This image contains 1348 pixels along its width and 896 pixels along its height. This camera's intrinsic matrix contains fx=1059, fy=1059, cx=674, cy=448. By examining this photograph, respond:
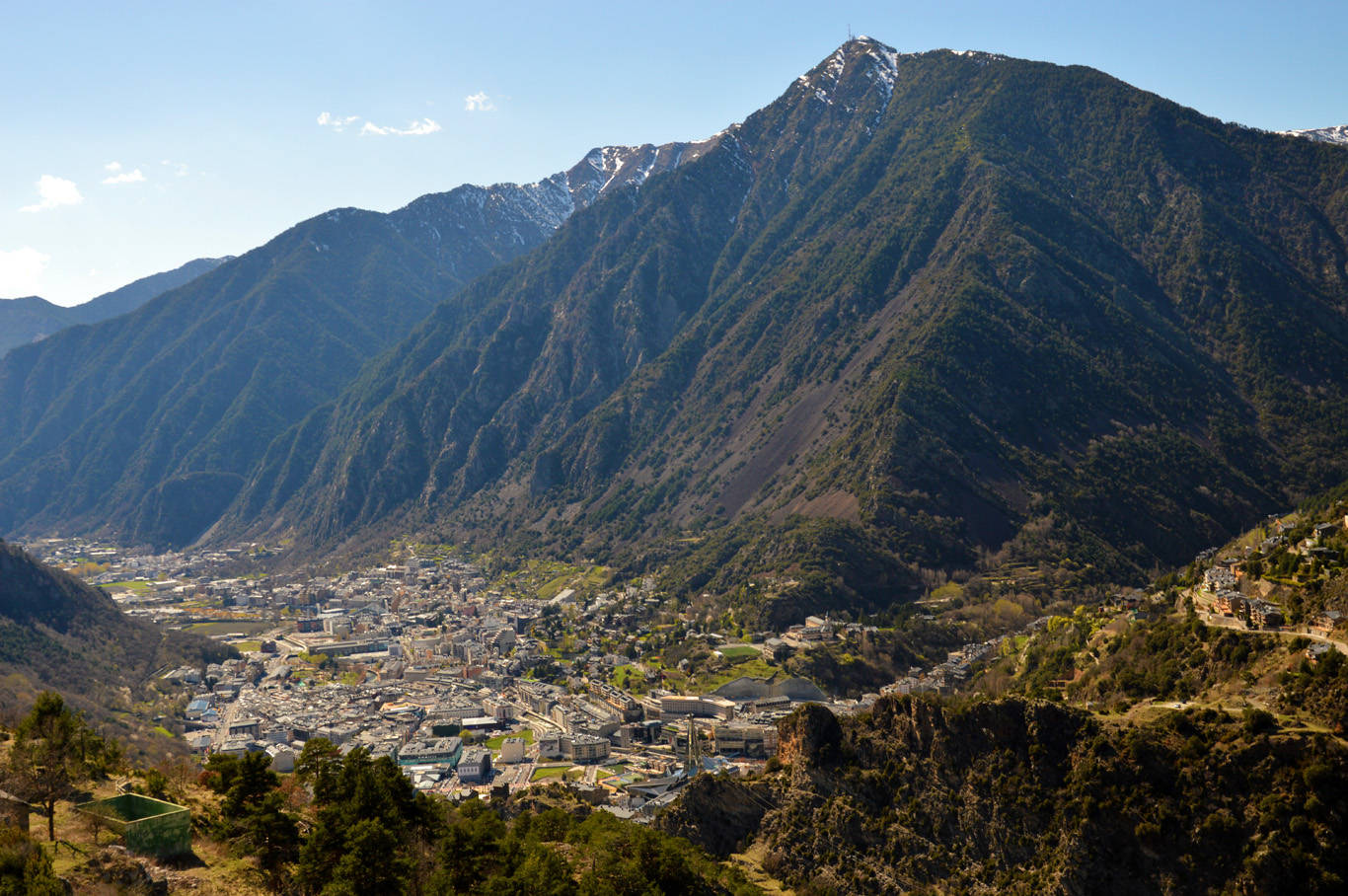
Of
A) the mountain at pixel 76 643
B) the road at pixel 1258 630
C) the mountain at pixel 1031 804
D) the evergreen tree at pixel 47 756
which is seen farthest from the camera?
the mountain at pixel 76 643

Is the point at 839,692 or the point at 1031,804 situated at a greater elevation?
the point at 1031,804

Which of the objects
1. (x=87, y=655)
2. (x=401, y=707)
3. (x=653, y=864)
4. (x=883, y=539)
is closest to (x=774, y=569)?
(x=883, y=539)

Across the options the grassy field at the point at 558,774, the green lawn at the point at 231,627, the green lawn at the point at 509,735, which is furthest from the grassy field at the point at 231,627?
the grassy field at the point at 558,774

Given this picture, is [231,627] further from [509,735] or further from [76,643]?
[509,735]

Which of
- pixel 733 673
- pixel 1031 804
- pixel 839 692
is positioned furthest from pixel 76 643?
pixel 1031 804

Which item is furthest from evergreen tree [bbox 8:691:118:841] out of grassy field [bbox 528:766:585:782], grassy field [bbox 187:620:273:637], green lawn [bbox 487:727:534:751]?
grassy field [bbox 187:620:273:637]

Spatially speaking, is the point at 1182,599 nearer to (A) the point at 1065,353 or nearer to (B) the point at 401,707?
(B) the point at 401,707

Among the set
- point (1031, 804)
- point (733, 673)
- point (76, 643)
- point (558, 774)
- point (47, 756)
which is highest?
point (47, 756)

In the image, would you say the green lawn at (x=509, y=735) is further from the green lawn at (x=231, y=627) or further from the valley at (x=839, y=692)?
the green lawn at (x=231, y=627)
